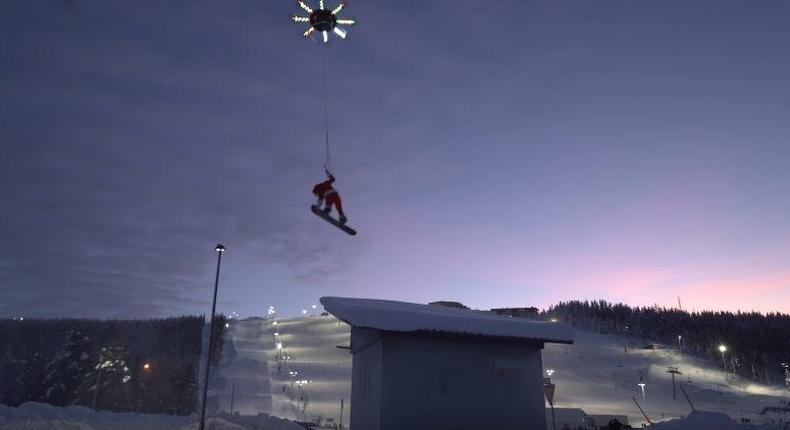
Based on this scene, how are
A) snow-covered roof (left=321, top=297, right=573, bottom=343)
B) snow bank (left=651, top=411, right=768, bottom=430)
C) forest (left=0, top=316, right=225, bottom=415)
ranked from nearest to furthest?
1. snow bank (left=651, top=411, right=768, bottom=430)
2. snow-covered roof (left=321, top=297, right=573, bottom=343)
3. forest (left=0, top=316, right=225, bottom=415)

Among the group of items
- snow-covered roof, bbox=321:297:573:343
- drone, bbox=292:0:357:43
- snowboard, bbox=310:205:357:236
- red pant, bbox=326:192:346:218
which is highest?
drone, bbox=292:0:357:43

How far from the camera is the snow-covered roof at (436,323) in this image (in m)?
13.8

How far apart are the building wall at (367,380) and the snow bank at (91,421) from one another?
11.1 m

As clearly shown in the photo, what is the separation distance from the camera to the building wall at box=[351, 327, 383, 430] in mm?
14219

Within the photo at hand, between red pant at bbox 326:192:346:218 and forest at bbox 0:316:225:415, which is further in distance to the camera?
forest at bbox 0:316:225:415

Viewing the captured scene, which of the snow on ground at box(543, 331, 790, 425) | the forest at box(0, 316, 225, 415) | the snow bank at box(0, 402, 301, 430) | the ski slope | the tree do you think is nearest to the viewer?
→ the snow bank at box(0, 402, 301, 430)

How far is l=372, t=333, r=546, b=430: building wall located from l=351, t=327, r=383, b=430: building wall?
32 centimetres

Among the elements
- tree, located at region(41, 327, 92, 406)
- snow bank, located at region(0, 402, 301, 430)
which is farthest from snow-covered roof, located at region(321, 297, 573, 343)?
tree, located at region(41, 327, 92, 406)

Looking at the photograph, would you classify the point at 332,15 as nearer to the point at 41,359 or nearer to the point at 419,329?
the point at 419,329

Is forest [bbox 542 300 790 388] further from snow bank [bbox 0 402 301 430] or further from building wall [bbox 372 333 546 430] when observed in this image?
building wall [bbox 372 333 546 430]

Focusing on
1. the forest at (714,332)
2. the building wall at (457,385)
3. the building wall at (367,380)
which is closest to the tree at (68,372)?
the building wall at (367,380)

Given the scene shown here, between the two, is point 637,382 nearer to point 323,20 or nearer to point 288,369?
point 288,369

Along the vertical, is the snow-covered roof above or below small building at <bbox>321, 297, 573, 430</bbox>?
above

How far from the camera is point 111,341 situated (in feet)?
277
